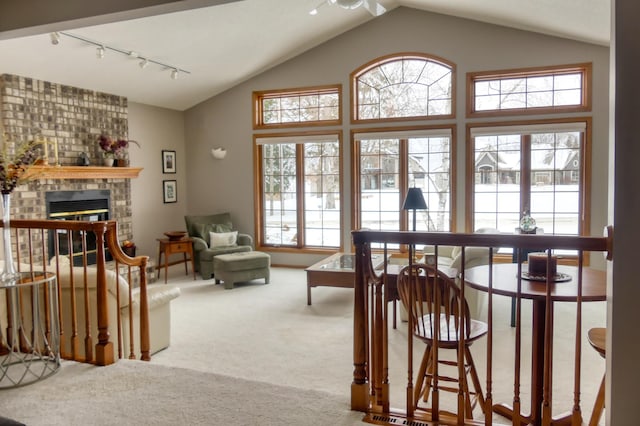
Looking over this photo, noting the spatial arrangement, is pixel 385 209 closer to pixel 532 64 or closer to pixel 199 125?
pixel 532 64

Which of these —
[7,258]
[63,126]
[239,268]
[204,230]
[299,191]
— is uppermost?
[63,126]

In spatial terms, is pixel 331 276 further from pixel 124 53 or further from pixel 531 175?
pixel 124 53

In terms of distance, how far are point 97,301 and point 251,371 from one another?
1.25 meters

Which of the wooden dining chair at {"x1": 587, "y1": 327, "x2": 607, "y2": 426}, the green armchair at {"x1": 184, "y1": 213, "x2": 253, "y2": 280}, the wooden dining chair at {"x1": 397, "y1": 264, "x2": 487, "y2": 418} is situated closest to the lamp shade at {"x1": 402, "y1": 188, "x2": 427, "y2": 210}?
the wooden dining chair at {"x1": 397, "y1": 264, "x2": 487, "y2": 418}

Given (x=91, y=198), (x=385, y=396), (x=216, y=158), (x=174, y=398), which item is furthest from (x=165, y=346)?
(x=216, y=158)

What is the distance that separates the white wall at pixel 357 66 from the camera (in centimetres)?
628

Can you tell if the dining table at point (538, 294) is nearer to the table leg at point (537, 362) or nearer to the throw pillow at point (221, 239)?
the table leg at point (537, 362)

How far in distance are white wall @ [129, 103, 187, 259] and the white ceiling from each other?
1.08 feet

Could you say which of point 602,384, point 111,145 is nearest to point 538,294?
point 602,384

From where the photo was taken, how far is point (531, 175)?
662 centimetres

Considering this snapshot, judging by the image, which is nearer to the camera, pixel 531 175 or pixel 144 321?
pixel 144 321

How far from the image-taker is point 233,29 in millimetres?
6113

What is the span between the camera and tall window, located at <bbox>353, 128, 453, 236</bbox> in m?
Result: 7.01

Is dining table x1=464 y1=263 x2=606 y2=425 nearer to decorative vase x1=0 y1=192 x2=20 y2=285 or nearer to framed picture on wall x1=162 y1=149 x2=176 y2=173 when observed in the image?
decorative vase x1=0 y1=192 x2=20 y2=285
